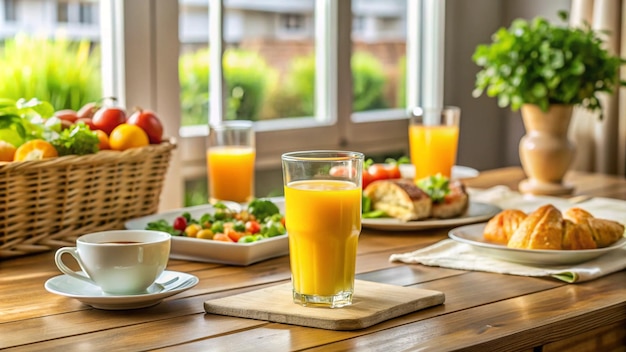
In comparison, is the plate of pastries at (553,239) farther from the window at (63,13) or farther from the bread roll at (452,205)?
the window at (63,13)

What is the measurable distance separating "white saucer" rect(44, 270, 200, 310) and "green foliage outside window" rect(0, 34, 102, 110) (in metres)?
1.15

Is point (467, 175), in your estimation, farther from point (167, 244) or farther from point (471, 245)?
point (167, 244)

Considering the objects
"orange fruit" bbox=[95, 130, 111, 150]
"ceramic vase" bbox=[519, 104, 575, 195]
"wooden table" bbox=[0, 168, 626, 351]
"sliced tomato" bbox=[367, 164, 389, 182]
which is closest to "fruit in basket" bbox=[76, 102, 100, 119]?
"orange fruit" bbox=[95, 130, 111, 150]

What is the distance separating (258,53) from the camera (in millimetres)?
2834

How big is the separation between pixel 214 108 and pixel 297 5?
47cm

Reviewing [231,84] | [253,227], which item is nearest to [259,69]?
[231,84]

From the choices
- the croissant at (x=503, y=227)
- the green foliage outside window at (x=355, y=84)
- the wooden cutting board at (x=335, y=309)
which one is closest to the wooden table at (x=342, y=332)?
the wooden cutting board at (x=335, y=309)

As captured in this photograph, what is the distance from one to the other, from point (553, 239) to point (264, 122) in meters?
1.42

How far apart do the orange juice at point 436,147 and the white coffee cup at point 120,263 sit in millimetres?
1050

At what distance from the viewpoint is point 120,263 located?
1.27 m

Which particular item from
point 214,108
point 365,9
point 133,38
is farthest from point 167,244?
point 365,9

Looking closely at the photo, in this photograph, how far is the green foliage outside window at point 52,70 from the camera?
2420 mm

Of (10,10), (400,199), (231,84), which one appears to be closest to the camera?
(400,199)

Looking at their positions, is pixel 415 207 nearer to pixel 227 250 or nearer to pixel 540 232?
pixel 540 232
